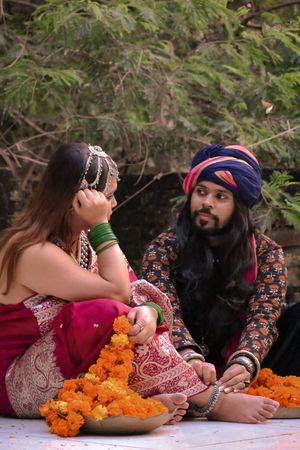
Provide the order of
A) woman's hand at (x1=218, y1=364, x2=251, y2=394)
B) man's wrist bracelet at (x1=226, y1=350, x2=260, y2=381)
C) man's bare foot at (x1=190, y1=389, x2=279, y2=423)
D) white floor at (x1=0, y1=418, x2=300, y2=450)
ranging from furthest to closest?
man's wrist bracelet at (x1=226, y1=350, x2=260, y2=381) → woman's hand at (x1=218, y1=364, x2=251, y2=394) → man's bare foot at (x1=190, y1=389, x2=279, y2=423) → white floor at (x1=0, y1=418, x2=300, y2=450)

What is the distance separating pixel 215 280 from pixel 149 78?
5.65 ft

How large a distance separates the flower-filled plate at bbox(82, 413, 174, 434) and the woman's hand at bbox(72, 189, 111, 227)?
828mm

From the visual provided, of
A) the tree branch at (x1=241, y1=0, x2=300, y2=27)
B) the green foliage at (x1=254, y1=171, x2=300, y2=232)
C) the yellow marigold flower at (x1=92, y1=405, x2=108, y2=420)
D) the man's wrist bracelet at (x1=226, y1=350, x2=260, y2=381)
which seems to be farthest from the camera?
the tree branch at (x1=241, y1=0, x2=300, y2=27)

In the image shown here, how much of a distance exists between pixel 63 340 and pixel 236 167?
1.33 metres

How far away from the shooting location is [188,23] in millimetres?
6133

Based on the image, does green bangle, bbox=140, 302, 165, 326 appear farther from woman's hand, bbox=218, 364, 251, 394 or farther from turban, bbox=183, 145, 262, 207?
turban, bbox=183, 145, 262, 207

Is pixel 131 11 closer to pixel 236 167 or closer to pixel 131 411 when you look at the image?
pixel 236 167

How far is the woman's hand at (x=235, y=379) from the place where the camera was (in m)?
4.33

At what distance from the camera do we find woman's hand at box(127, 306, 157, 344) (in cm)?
386

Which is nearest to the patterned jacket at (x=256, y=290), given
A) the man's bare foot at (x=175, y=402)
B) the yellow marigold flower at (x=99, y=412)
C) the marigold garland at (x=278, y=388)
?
the marigold garland at (x=278, y=388)

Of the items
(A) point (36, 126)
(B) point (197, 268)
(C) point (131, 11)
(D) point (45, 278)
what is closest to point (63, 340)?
(D) point (45, 278)

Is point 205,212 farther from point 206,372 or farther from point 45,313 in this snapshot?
point 45,313

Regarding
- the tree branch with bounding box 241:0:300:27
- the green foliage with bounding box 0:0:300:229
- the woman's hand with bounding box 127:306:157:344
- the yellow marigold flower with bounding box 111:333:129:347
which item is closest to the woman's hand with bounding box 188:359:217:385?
the woman's hand with bounding box 127:306:157:344

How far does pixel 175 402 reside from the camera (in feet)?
12.7
